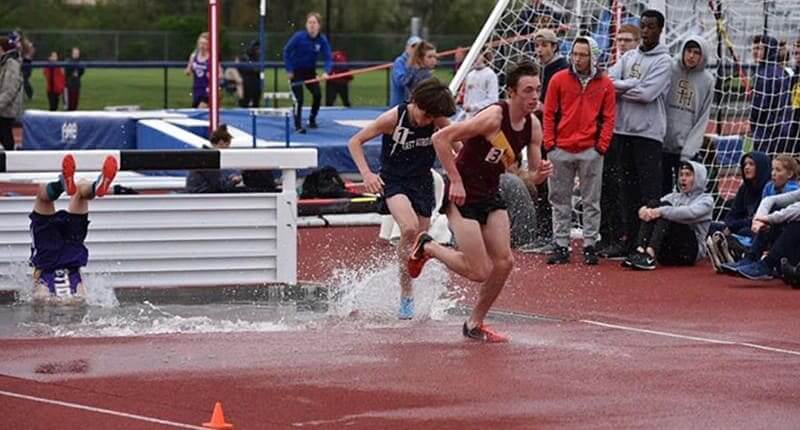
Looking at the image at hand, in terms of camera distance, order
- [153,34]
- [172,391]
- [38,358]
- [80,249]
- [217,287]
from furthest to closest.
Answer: [153,34] → [217,287] → [80,249] → [38,358] → [172,391]

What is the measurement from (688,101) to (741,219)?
4.20 feet

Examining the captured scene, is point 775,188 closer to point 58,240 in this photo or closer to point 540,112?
point 540,112

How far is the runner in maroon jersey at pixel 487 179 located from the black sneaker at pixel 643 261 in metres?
4.31

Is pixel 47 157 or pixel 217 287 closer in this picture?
pixel 47 157

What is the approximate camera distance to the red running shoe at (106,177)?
12.0 m

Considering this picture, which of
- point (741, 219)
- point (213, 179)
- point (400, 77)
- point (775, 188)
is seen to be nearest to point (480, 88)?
point (400, 77)

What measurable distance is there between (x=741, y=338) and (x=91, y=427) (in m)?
4.88

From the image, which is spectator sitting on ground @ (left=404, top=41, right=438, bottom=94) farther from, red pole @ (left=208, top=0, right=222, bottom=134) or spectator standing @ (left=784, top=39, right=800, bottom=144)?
spectator standing @ (left=784, top=39, right=800, bottom=144)

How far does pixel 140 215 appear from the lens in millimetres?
12773

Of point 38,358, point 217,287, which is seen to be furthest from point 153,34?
point 38,358

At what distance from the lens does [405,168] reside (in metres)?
11.9

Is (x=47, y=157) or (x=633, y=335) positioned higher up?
(x=47, y=157)

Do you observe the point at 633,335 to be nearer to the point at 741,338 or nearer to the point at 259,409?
the point at 741,338

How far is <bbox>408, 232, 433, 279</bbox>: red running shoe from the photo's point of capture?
11.3 m
